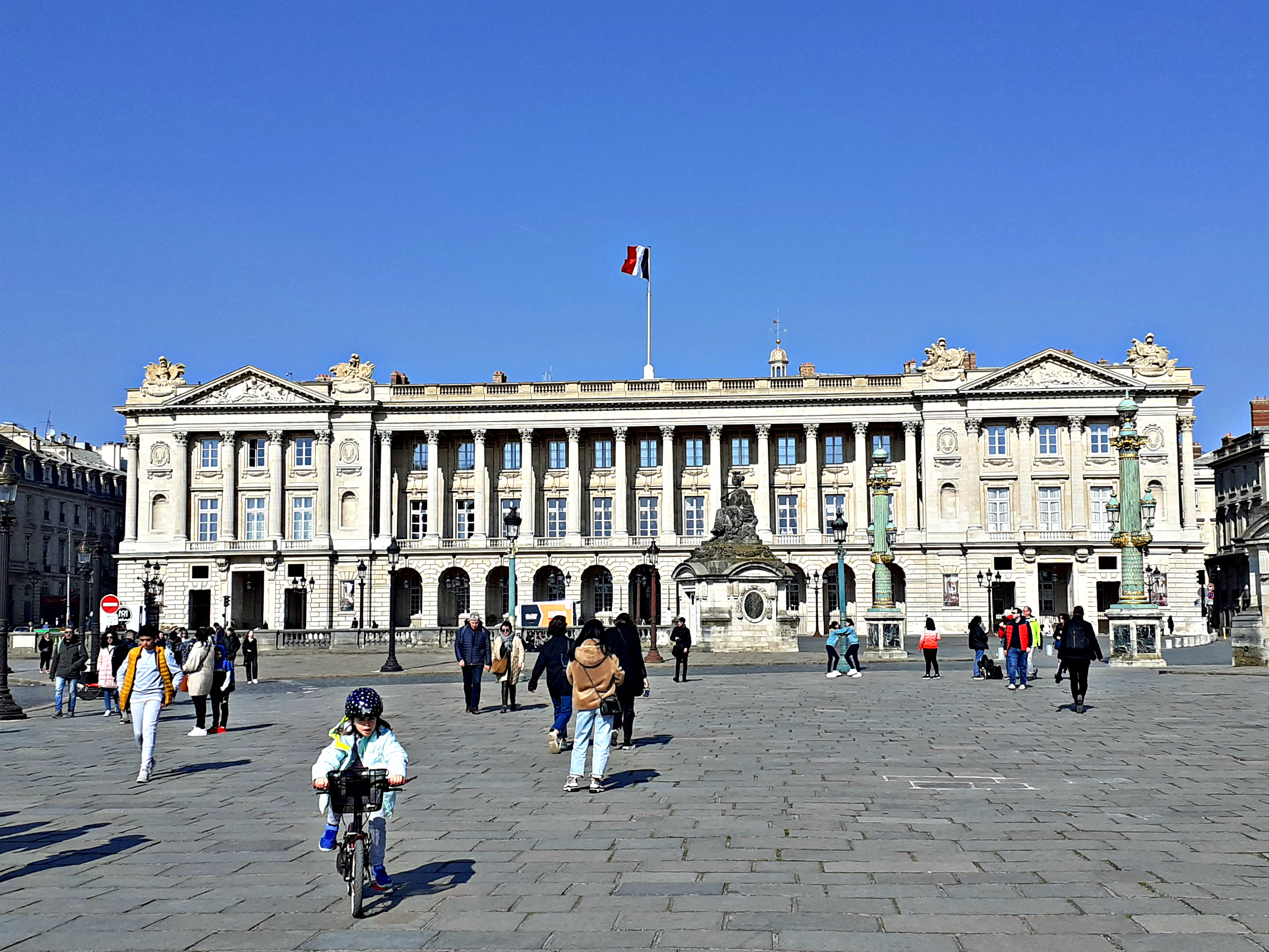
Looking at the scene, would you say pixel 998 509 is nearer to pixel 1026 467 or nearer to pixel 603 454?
pixel 1026 467

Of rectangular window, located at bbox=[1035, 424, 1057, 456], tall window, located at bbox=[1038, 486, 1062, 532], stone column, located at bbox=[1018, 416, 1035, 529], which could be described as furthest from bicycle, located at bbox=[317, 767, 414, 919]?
rectangular window, located at bbox=[1035, 424, 1057, 456]

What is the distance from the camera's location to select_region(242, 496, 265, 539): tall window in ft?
273

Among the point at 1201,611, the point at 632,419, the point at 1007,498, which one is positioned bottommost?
the point at 1201,611

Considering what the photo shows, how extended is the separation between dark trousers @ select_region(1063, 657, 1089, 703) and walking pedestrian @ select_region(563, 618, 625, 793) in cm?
1047

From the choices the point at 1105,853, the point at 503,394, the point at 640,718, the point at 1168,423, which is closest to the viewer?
the point at 1105,853

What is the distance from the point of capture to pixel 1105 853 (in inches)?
384

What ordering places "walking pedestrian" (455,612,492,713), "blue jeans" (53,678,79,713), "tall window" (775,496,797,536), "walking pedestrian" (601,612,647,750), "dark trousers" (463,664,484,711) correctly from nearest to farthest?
1. "walking pedestrian" (601,612,647,750)
2. "walking pedestrian" (455,612,492,713)
3. "dark trousers" (463,664,484,711)
4. "blue jeans" (53,678,79,713)
5. "tall window" (775,496,797,536)

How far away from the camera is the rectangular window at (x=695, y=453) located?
85.2 m

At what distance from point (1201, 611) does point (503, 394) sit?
46966mm

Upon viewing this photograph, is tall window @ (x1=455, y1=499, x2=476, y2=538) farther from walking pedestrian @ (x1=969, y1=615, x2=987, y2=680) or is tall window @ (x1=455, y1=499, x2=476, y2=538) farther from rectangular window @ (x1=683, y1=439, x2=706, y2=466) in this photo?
walking pedestrian @ (x1=969, y1=615, x2=987, y2=680)

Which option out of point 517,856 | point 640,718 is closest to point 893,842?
point 517,856

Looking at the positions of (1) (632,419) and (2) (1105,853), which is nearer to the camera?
(2) (1105,853)

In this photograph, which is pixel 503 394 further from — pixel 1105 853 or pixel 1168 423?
pixel 1105 853

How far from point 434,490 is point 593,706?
7139 centimetres
